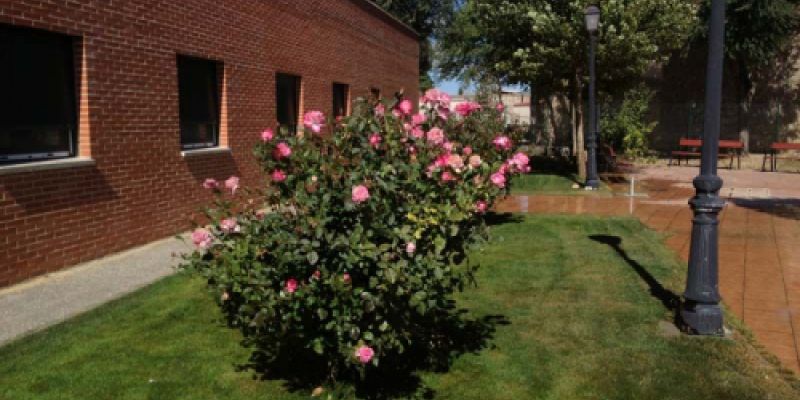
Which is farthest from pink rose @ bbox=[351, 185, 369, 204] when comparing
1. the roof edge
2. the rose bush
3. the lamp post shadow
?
the roof edge

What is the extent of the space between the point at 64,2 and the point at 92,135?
146 centimetres

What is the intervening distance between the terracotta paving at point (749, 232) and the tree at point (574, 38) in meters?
2.98

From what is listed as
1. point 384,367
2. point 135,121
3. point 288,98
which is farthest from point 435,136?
point 288,98

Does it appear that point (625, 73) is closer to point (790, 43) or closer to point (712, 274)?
point (712, 274)

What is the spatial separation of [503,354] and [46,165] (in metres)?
5.09

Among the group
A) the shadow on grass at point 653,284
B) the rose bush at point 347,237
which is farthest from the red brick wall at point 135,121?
the shadow on grass at point 653,284

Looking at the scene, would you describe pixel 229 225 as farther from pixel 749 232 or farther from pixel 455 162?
pixel 749 232

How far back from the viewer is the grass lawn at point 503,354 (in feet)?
13.5

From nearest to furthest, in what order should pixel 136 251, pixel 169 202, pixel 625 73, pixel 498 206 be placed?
pixel 136 251, pixel 169 202, pixel 498 206, pixel 625 73

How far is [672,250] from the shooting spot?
27.0 feet

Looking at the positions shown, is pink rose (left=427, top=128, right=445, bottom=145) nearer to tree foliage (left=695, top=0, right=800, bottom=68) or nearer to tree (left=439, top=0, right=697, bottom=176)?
tree (left=439, top=0, right=697, bottom=176)

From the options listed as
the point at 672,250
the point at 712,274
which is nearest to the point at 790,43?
the point at 672,250

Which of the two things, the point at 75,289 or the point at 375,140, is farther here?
the point at 75,289

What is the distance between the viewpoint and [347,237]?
11.4ft
